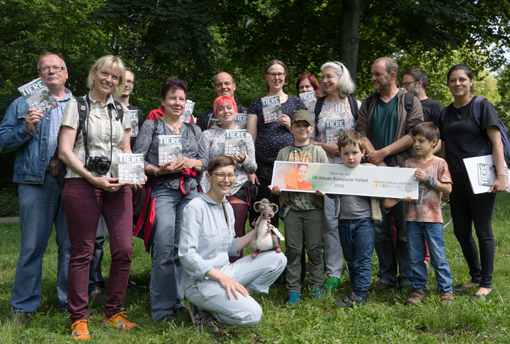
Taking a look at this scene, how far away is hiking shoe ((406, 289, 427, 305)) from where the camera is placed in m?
4.28

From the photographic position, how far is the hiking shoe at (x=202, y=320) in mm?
3803

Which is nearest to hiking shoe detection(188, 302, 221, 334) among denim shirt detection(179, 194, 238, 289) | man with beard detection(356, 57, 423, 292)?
denim shirt detection(179, 194, 238, 289)

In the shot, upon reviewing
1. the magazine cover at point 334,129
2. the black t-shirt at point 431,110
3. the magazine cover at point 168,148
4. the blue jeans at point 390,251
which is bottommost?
the blue jeans at point 390,251

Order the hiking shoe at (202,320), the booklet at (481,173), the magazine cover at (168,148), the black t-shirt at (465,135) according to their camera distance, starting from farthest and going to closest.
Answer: the black t-shirt at (465,135) < the booklet at (481,173) < the magazine cover at (168,148) < the hiking shoe at (202,320)

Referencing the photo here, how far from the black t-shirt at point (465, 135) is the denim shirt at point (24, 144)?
14.2ft

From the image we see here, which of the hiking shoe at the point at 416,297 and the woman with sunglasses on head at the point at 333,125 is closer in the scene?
the hiking shoe at the point at 416,297

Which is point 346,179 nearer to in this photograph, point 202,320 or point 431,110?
point 431,110

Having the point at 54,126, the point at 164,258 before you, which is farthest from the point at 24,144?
the point at 164,258

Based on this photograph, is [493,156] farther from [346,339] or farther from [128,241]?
[128,241]

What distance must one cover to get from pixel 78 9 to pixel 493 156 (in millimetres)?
15977

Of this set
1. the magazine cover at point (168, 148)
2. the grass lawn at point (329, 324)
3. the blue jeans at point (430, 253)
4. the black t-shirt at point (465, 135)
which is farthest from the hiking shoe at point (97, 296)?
the black t-shirt at point (465, 135)

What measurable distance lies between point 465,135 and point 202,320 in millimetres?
3417

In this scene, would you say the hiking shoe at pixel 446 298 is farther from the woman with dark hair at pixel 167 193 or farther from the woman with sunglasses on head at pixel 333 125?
the woman with dark hair at pixel 167 193

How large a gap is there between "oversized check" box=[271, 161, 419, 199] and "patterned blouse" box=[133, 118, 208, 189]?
878 mm
